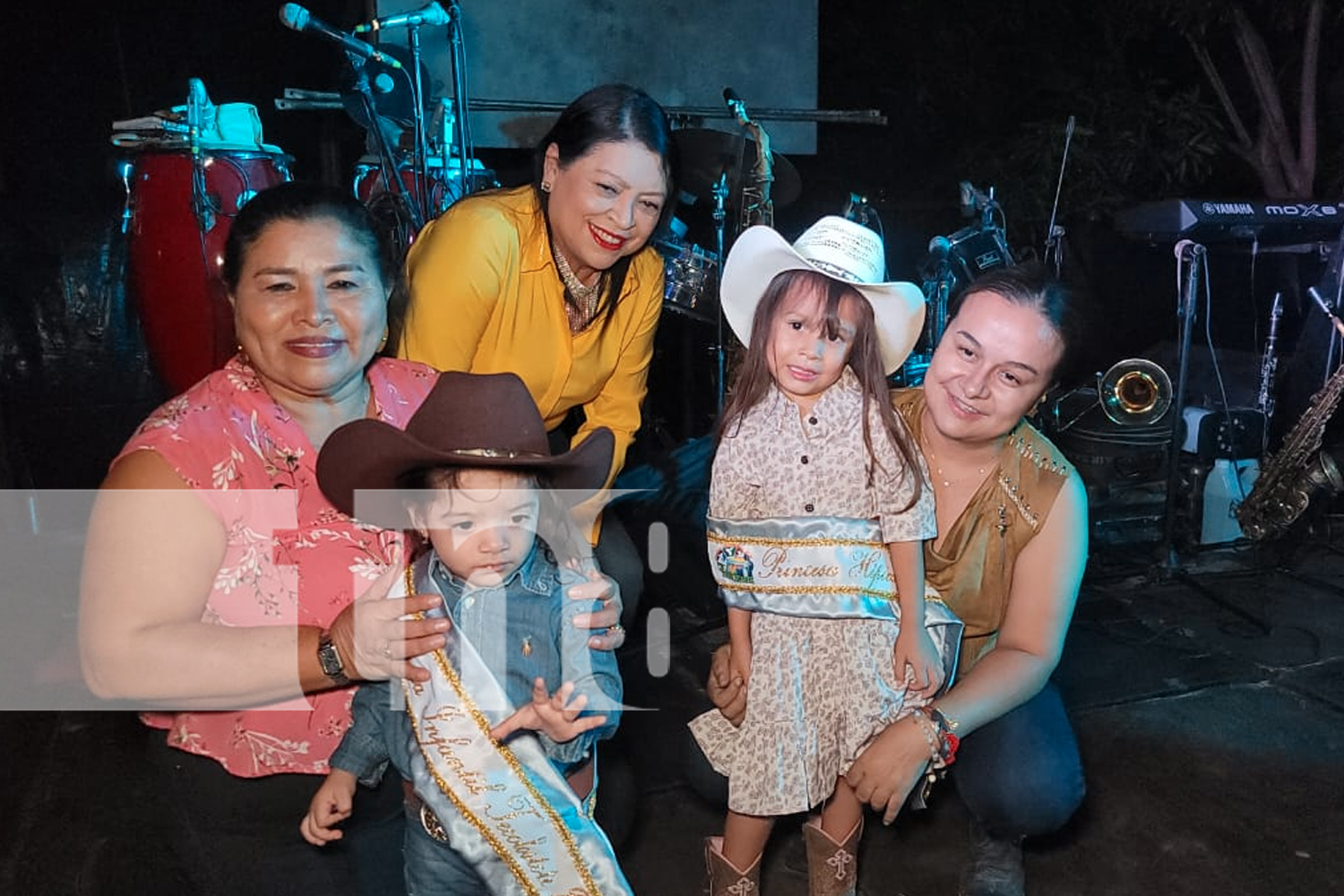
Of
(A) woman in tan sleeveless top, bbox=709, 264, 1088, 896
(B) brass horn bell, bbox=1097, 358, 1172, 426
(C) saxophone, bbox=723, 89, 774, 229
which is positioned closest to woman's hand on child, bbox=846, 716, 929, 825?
(A) woman in tan sleeveless top, bbox=709, 264, 1088, 896

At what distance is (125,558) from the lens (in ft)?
5.33

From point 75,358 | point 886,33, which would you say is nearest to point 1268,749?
point 75,358

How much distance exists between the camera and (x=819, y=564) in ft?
6.98

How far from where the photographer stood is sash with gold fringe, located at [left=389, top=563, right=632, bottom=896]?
1697 millimetres

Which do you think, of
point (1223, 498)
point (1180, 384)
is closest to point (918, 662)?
point (1180, 384)

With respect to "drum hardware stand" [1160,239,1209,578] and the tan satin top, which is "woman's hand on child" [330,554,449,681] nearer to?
the tan satin top

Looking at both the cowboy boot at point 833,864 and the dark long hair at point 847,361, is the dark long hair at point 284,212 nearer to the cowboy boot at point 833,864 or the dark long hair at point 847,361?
the dark long hair at point 847,361

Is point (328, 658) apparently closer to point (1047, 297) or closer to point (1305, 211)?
point (1047, 297)

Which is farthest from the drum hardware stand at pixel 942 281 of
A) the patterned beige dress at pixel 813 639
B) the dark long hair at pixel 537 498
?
the dark long hair at pixel 537 498

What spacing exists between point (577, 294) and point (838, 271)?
80cm

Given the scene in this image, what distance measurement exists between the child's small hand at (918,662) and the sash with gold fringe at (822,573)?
4 centimetres

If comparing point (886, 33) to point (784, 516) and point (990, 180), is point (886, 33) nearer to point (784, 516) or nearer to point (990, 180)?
point (990, 180)

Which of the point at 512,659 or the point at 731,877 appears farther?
the point at 731,877

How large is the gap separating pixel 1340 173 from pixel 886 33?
3.48 metres
